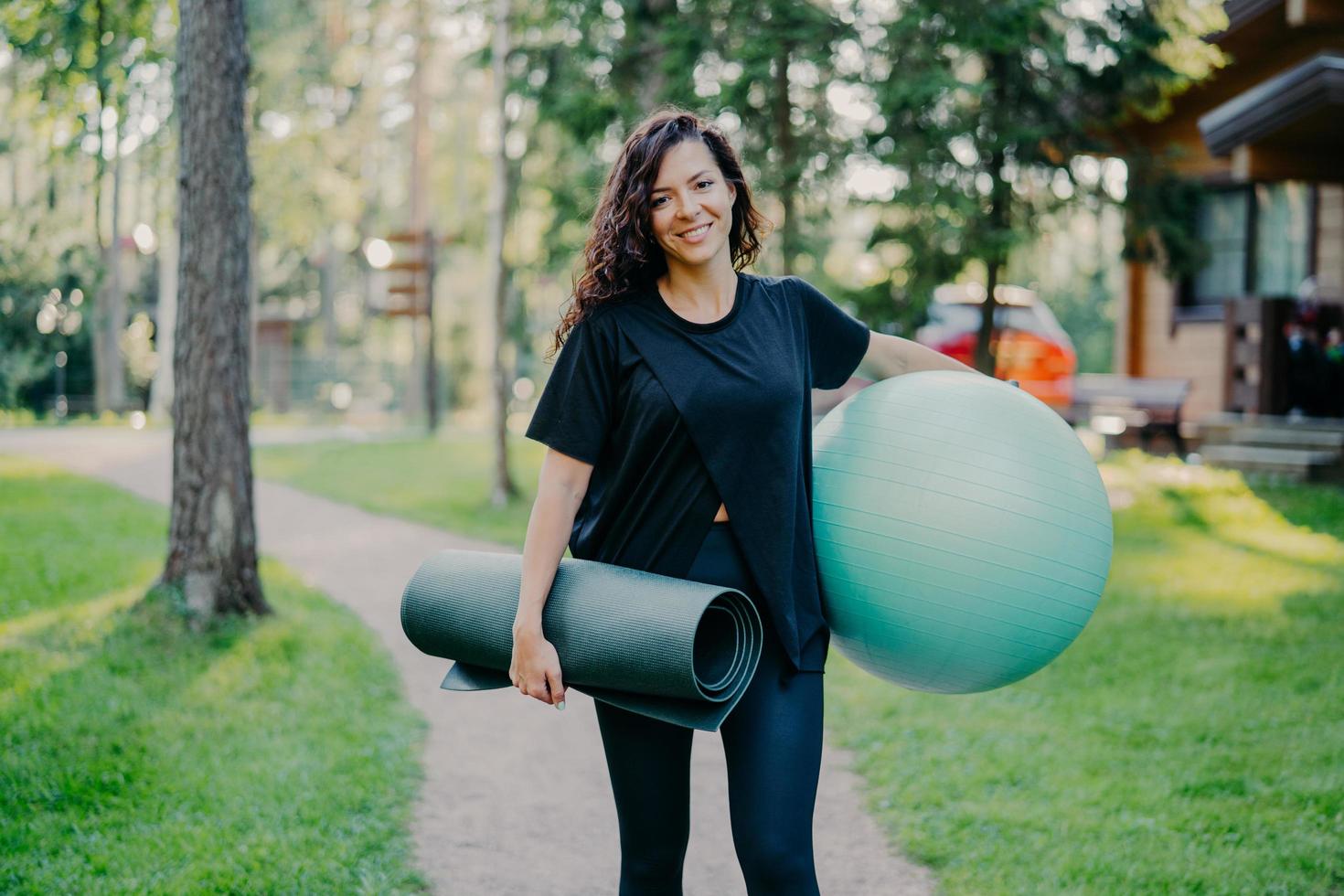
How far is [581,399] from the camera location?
8.00 ft

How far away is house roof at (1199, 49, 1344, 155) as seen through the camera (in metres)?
8.34

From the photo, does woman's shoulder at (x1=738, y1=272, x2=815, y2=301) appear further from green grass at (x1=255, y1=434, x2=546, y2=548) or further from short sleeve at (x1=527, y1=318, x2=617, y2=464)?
green grass at (x1=255, y1=434, x2=546, y2=548)

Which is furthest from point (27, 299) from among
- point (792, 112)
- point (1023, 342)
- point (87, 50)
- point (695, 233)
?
point (1023, 342)

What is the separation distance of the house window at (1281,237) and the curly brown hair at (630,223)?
13343mm

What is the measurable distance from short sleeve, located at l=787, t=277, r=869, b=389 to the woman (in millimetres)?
141

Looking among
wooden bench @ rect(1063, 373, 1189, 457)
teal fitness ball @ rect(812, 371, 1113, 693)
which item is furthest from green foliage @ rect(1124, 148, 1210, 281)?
teal fitness ball @ rect(812, 371, 1113, 693)

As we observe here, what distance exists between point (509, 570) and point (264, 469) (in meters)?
14.1

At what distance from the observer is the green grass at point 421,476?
11609 mm

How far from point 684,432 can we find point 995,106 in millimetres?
8381

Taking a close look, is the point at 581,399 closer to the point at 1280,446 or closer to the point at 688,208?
the point at 688,208

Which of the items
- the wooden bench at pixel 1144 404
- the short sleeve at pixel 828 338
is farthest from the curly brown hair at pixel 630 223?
the wooden bench at pixel 1144 404

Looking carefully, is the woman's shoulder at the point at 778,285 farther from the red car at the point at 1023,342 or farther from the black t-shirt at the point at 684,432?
the red car at the point at 1023,342

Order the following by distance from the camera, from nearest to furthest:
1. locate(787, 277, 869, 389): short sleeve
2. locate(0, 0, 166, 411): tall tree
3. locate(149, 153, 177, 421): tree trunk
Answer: locate(787, 277, 869, 389): short sleeve, locate(0, 0, 166, 411): tall tree, locate(149, 153, 177, 421): tree trunk

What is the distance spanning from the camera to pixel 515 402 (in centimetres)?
3591
